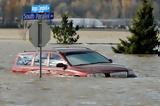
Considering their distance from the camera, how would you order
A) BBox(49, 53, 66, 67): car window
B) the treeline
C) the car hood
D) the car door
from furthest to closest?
the treeline < the car door < BBox(49, 53, 66, 67): car window < the car hood

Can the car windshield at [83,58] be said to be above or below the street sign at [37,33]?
below

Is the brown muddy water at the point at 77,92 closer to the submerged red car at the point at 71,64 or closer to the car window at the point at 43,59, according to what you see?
the submerged red car at the point at 71,64

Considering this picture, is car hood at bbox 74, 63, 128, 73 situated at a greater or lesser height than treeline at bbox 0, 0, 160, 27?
greater

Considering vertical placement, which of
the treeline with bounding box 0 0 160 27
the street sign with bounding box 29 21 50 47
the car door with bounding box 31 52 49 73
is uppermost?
the street sign with bounding box 29 21 50 47

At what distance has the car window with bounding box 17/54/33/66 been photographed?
21.7 m

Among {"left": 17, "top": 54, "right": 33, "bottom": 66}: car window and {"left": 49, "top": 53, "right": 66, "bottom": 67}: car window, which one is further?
{"left": 17, "top": 54, "right": 33, "bottom": 66}: car window

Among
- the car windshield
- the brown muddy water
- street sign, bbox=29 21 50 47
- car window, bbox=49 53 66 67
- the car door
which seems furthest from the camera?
the car door

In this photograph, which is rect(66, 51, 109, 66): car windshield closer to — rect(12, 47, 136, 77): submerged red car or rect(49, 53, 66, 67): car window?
rect(12, 47, 136, 77): submerged red car

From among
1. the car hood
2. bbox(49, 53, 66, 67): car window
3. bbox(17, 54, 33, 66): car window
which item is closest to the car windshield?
bbox(49, 53, 66, 67): car window

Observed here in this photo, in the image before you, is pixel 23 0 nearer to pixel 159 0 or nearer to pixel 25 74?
pixel 159 0

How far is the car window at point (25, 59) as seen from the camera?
71.3ft

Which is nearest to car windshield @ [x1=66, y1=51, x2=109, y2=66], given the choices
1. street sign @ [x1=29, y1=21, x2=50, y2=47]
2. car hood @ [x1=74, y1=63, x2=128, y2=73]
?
car hood @ [x1=74, y1=63, x2=128, y2=73]

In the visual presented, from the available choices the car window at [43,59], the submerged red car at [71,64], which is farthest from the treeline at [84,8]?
the car window at [43,59]

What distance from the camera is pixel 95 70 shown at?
1944cm
